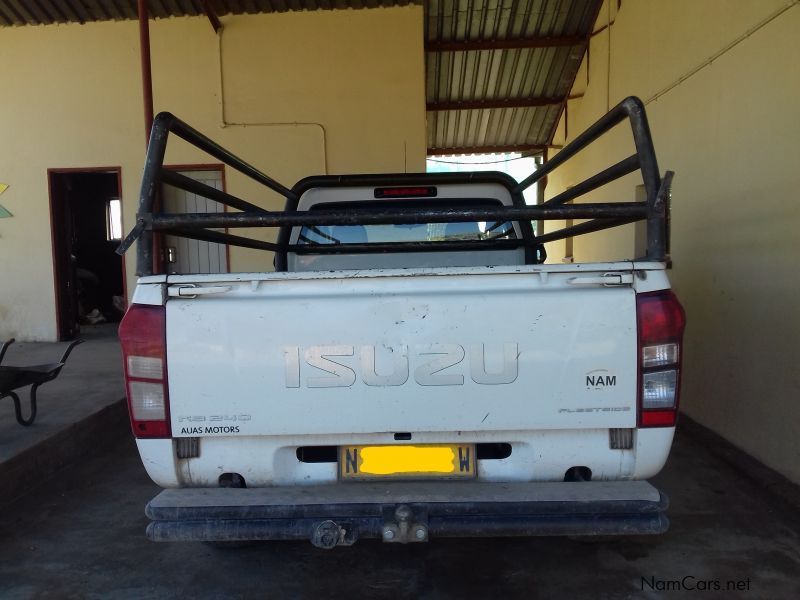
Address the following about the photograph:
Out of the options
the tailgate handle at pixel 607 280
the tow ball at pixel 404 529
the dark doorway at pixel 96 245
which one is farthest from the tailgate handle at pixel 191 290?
the dark doorway at pixel 96 245

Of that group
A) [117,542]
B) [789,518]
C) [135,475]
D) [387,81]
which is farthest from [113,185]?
[789,518]

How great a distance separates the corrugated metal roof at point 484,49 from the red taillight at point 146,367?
6.83 meters

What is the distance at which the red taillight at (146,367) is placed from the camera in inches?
93.0

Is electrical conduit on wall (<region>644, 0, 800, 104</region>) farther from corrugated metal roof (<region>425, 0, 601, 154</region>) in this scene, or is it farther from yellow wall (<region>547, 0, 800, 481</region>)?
corrugated metal roof (<region>425, 0, 601, 154</region>)

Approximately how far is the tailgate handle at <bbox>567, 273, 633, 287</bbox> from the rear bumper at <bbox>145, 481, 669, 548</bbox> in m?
0.80

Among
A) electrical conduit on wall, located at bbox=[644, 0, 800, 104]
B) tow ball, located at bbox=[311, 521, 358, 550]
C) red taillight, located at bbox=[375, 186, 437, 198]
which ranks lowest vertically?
tow ball, located at bbox=[311, 521, 358, 550]

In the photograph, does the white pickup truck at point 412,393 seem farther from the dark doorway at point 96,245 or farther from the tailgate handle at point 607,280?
the dark doorway at point 96,245

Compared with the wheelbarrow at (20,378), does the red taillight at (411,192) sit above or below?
above

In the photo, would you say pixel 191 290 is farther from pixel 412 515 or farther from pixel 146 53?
pixel 146 53

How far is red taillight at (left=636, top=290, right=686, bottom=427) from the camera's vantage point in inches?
90.7

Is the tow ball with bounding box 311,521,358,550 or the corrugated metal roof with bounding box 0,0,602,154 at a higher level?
the corrugated metal roof with bounding box 0,0,602,154

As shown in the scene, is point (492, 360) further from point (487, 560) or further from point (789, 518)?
point (789, 518)

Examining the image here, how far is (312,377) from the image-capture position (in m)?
2.38

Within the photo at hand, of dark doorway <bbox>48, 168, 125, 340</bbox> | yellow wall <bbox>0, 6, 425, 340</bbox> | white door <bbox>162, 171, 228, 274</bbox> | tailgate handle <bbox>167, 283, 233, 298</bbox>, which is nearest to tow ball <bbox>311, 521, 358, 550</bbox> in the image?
tailgate handle <bbox>167, 283, 233, 298</bbox>
